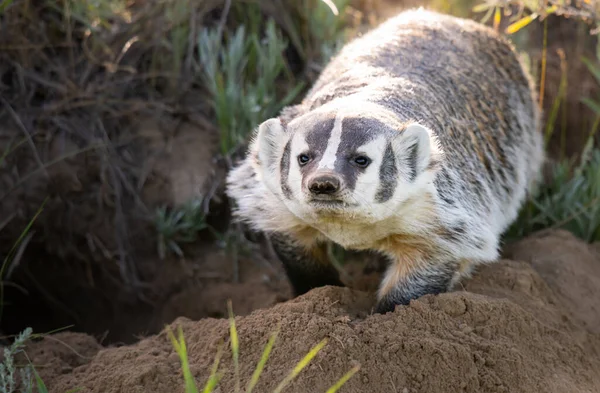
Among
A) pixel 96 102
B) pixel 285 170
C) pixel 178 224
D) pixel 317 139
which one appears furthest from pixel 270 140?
pixel 96 102

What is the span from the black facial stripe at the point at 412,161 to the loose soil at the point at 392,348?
0.33 meters

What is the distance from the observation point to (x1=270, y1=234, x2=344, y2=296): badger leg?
2.50 metres

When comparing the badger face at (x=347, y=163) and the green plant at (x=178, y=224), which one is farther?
the green plant at (x=178, y=224)

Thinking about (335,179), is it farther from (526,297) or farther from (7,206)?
(7,206)

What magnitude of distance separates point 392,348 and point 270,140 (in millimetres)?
656

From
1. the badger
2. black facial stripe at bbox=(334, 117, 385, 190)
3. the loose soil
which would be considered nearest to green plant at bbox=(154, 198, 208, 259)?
the badger

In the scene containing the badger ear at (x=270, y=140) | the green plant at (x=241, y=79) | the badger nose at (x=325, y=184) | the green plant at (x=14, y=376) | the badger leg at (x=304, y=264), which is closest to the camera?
the badger nose at (x=325, y=184)

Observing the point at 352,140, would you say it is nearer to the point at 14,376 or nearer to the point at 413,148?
the point at 413,148

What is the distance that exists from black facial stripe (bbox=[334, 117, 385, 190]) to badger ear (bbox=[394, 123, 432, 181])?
64 mm

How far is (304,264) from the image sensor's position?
254 cm

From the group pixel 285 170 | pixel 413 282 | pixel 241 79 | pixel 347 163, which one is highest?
pixel 347 163

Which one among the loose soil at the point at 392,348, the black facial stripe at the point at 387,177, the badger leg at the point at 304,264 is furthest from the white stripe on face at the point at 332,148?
the badger leg at the point at 304,264

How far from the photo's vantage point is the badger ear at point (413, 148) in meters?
1.99

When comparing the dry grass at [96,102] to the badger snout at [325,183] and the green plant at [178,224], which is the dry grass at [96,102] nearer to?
the green plant at [178,224]
